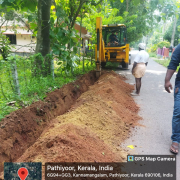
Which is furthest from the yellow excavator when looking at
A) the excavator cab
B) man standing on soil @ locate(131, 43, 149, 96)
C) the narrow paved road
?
the narrow paved road

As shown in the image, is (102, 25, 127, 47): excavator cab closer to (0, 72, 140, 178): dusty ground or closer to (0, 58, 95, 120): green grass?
(0, 72, 140, 178): dusty ground

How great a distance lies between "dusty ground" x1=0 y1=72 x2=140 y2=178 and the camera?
302cm

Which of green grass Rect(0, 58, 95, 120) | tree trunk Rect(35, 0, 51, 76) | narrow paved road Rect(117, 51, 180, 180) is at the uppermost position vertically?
tree trunk Rect(35, 0, 51, 76)

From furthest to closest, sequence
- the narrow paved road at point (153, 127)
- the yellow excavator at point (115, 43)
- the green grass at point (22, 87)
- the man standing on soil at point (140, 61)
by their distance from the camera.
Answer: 1. the yellow excavator at point (115, 43)
2. the man standing on soil at point (140, 61)
3. the green grass at point (22, 87)
4. the narrow paved road at point (153, 127)

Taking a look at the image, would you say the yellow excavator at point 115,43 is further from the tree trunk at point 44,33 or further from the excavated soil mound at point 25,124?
the excavated soil mound at point 25,124

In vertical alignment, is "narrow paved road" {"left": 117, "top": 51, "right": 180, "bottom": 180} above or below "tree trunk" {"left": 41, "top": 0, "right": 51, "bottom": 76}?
below

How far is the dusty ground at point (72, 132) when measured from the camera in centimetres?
302

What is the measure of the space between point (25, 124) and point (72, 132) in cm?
133

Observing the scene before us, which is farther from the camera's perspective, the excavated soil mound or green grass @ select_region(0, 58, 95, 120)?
green grass @ select_region(0, 58, 95, 120)

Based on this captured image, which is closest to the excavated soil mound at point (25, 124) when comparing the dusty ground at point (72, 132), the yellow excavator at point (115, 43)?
the dusty ground at point (72, 132)

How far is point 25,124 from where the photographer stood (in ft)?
13.8

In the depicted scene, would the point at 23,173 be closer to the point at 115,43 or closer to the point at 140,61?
the point at 140,61

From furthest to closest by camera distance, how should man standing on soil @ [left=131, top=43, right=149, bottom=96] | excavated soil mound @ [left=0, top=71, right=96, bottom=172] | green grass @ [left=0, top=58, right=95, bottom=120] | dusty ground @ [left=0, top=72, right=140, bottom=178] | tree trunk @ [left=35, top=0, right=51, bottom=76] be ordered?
man standing on soil @ [left=131, top=43, right=149, bottom=96]
tree trunk @ [left=35, top=0, right=51, bottom=76]
green grass @ [left=0, top=58, right=95, bottom=120]
excavated soil mound @ [left=0, top=71, right=96, bottom=172]
dusty ground @ [left=0, top=72, right=140, bottom=178]

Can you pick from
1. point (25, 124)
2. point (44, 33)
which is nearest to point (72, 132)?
point (25, 124)
